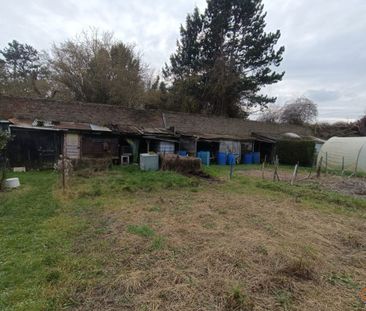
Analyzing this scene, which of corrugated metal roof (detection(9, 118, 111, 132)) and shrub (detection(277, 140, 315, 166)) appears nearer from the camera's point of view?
corrugated metal roof (detection(9, 118, 111, 132))

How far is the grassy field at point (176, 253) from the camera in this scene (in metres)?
2.69

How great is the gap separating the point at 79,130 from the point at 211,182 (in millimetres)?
7342

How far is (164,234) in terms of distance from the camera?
14.4ft

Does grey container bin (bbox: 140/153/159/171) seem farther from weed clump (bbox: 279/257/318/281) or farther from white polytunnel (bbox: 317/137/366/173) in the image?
weed clump (bbox: 279/257/318/281)

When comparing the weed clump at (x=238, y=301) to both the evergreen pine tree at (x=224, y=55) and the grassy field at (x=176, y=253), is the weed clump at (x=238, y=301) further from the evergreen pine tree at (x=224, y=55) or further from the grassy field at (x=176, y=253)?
the evergreen pine tree at (x=224, y=55)

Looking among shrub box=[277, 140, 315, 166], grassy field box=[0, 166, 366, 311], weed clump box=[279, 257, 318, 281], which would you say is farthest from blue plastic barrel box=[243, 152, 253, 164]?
weed clump box=[279, 257, 318, 281]

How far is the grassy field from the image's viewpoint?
2.69 meters

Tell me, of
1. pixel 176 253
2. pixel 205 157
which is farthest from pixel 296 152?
pixel 176 253

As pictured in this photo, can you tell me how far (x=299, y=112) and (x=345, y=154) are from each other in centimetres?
1842

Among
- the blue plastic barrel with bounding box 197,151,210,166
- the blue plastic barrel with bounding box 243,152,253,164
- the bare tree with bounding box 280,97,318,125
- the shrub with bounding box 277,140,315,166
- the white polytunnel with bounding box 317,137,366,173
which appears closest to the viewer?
the white polytunnel with bounding box 317,137,366,173

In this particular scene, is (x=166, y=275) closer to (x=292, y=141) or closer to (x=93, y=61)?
(x=292, y=141)

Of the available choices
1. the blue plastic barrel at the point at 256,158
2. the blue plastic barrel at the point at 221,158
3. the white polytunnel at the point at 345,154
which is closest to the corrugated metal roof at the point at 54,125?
the blue plastic barrel at the point at 221,158

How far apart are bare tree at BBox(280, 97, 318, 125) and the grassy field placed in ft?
85.8

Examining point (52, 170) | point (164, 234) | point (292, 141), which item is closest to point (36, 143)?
point (52, 170)
